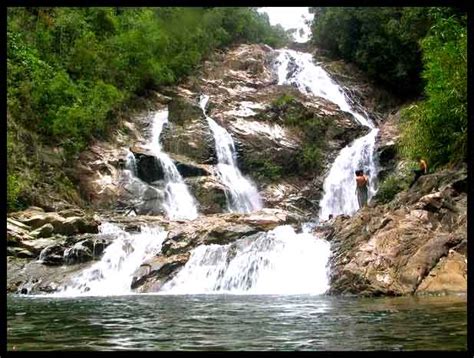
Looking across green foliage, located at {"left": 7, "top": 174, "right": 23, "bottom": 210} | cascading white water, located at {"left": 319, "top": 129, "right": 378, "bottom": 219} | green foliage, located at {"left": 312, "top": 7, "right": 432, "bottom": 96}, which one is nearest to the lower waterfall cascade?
green foliage, located at {"left": 7, "top": 174, "right": 23, "bottom": 210}

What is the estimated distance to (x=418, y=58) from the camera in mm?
38750

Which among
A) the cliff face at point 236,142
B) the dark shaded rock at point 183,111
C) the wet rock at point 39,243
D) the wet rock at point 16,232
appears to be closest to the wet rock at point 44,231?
the wet rock at point 16,232

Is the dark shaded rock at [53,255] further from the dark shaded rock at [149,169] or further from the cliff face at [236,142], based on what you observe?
the dark shaded rock at [149,169]

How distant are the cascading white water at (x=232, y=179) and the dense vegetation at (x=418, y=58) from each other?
8.93m

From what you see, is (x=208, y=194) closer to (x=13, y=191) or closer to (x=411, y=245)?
(x=13, y=191)

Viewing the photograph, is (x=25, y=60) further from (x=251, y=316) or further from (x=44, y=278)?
(x=251, y=316)

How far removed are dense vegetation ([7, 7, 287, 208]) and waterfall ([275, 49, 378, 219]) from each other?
19.2ft

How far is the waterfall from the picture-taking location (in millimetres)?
29484

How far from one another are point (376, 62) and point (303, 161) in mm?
10574

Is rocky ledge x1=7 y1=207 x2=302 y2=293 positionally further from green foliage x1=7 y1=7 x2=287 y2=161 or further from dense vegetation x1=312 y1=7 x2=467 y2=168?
green foliage x1=7 y1=7 x2=287 y2=161

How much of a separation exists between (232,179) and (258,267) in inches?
585

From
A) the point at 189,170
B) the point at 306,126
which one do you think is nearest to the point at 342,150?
the point at 306,126

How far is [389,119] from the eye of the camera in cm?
3631

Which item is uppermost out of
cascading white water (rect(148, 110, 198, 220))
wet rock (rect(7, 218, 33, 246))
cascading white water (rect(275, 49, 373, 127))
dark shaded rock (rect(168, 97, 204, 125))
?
cascading white water (rect(275, 49, 373, 127))
